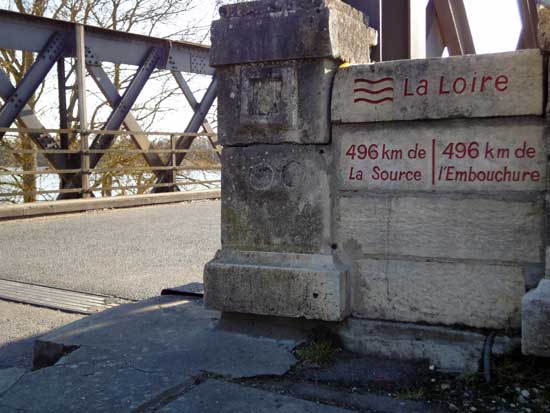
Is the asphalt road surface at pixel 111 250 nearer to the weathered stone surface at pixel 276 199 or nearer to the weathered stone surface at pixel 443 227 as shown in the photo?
the weathered stone surface at pixel 276 199

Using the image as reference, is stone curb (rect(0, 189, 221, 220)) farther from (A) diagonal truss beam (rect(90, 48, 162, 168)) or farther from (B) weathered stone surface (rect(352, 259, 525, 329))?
(B) weathered stone surface (rect(352, 259, 525, 329))

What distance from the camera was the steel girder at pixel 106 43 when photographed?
11008mm

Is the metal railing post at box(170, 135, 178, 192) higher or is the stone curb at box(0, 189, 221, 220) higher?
the metal railing post at box(170, 135, 178, 192)

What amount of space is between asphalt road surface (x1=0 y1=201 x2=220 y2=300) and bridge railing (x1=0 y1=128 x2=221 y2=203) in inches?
48.7

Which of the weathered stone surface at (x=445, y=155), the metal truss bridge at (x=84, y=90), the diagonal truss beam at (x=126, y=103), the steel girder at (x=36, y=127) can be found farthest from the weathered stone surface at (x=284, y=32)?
the diagonal truss beam at (x=126, y=103)

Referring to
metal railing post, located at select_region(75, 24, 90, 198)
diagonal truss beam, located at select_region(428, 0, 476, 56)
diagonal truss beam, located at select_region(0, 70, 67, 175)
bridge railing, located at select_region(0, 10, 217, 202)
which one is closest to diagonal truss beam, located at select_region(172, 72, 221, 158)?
bridge railing, located at select_region(0, 10, 217, 202)

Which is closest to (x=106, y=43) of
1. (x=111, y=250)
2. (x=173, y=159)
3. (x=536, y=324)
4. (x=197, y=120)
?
(x=173, y=159)

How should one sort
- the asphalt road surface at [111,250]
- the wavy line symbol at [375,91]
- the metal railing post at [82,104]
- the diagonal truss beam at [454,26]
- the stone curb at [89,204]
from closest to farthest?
the wavy line symbol at [375,91] < the diagonal truss beam at [454,26] < the asphalt road surface at [111,250] < the stone curb at [89,204] < the metal railing post at [82,104]

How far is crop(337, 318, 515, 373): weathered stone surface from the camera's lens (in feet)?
9.19

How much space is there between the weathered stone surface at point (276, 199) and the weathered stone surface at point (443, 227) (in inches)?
5.3

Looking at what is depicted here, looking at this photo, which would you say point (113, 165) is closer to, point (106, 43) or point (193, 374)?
point (106, 43)

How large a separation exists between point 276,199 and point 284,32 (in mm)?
841

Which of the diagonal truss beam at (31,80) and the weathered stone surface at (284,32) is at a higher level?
the diagonal truss beam at (31,80)

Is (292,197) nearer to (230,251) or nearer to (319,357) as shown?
(230,251)
